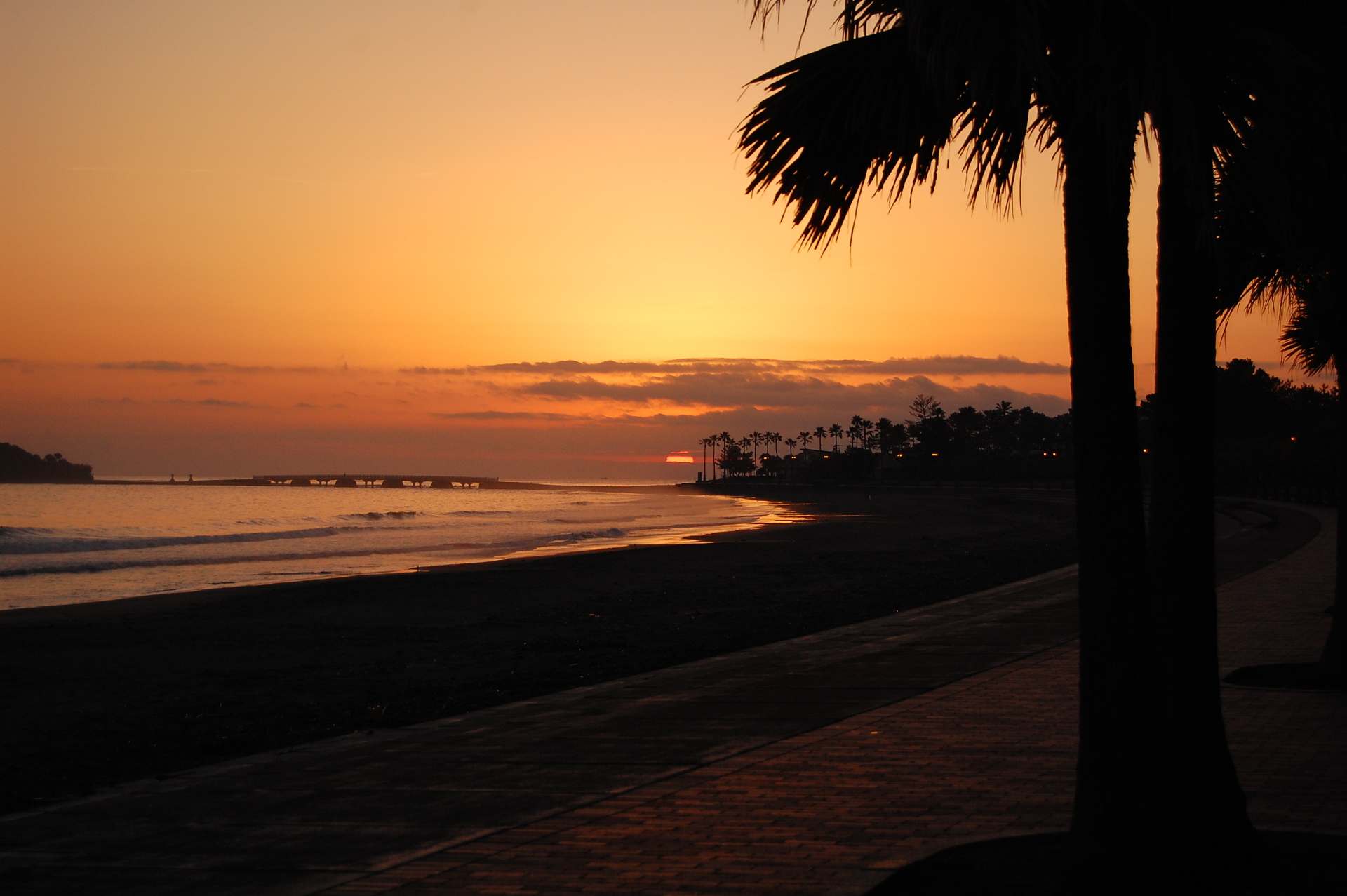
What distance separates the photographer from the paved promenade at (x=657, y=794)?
479 cm

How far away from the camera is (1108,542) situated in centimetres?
400

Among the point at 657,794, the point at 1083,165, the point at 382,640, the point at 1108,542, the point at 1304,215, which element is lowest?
the point at 382,640

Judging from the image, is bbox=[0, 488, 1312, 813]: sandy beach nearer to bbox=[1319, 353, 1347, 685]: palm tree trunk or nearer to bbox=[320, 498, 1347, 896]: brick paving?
bbox=[320, 498, 1347, 896]: brick paving

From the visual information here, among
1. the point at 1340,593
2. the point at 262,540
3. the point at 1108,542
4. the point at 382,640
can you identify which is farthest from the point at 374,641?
the point at 262,540

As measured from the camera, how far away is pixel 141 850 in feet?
17.2

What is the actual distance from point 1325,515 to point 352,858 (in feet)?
130

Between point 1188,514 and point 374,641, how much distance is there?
12.3 m

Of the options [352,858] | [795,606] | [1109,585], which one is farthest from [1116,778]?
[795,606]

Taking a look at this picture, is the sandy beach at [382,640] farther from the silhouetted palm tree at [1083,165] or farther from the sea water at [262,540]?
the silhouetted palm tree at [1083,165]

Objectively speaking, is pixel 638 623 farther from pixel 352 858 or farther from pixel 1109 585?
pixel 1109 585

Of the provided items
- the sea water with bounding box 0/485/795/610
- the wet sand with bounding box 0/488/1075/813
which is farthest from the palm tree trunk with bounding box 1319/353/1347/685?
the sea water with bounding box 0/485/795/610

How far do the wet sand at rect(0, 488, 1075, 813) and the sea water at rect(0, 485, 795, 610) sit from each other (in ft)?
14.1

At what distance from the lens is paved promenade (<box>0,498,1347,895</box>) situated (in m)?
4.79

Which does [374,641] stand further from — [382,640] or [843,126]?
[843,126]
